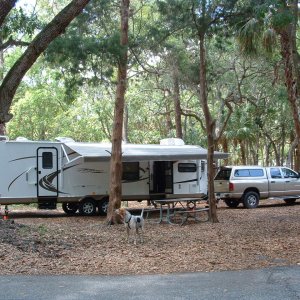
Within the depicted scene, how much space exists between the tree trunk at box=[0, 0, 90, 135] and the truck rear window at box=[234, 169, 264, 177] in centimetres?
1204

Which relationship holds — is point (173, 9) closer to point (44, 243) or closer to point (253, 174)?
point (44, 243)

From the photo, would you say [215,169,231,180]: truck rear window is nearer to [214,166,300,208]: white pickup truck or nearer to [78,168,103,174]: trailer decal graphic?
[214,166,300,208]: white pickup truck

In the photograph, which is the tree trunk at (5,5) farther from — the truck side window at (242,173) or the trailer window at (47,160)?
the truck side window at (242,173)

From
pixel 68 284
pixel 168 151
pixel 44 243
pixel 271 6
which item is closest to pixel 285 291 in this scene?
pixel 68 284

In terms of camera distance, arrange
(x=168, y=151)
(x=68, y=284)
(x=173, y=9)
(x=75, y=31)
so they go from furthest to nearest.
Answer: (x=168, y=151)
(x=173, y=9)
(x=75, y=31)
(x=68, y=284)

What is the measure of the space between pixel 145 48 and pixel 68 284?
981cm

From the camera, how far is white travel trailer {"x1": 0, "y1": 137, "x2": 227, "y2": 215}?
1628cm

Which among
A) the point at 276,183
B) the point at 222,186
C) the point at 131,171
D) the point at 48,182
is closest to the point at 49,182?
the point at 48,182

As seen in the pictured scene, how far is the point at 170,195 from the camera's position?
61.6 feet

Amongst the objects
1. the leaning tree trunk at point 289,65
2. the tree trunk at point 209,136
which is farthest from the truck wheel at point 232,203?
the leaning tree trunk at point 289,65

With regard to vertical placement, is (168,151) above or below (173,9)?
below

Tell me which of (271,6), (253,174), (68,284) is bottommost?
(68,284)

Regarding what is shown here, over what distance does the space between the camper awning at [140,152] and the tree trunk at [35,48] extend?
6493mm

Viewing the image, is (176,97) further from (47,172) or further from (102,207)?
(47,172)
